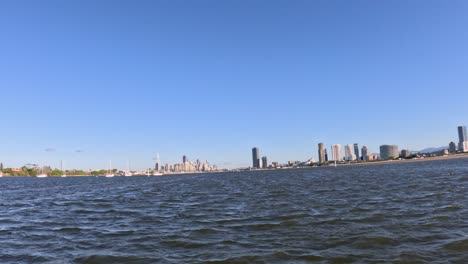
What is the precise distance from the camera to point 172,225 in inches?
788

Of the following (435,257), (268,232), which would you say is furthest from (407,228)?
(268,232)

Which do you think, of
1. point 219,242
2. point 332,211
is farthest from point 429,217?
point 219,242

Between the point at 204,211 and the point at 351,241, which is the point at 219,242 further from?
the point at 204,211

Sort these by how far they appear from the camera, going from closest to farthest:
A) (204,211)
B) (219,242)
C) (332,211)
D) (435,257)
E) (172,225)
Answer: (435,257) < (219,242) < (172,225) < (332,211) < (204,211)

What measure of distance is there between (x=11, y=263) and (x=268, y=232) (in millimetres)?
10352

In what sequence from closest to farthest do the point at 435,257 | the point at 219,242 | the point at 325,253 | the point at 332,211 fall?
the point at 435,257 → the point at 325,253 → the point at 219,242 → the point at 332,211

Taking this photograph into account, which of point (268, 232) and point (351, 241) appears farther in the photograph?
point (268, 232)

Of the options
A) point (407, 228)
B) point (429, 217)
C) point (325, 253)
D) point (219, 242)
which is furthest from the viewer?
point (429, 217)

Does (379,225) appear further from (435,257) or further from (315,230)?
(435,257)

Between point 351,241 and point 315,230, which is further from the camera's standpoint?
point 315,230

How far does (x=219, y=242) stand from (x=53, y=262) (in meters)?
6.24

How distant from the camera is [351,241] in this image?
46.0ft

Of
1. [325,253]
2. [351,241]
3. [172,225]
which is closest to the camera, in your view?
[325,253]

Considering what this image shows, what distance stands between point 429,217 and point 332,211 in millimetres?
5675
